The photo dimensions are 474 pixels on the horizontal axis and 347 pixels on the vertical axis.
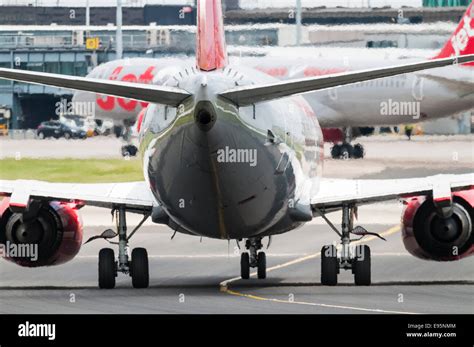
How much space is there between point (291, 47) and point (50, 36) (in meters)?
22.9

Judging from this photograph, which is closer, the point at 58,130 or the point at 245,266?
the point at 245,266

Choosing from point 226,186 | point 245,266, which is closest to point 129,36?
point 245,266

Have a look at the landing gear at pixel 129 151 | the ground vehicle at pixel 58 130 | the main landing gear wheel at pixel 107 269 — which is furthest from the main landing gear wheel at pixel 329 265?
the ground vehicle at pixel 58 130

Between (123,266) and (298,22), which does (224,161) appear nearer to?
(123,266)

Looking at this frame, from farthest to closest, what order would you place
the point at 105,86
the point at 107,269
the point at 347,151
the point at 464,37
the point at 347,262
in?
the point at 347,151 → the point at 464,37 → the point at 347,262 → the point at 107,269 → the point at 105,86

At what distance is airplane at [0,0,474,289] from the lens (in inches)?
1105

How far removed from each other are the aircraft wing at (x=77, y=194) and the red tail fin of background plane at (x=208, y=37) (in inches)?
133

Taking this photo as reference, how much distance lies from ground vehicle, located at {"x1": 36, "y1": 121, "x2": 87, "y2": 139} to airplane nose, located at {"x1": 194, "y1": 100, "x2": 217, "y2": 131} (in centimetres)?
8927

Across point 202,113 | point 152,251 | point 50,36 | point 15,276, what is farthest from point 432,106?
point 202,113

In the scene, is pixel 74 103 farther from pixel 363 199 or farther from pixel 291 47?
pixel 363 199

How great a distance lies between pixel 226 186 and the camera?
29703 mm

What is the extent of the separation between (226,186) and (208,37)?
Answer: 375 centimetres

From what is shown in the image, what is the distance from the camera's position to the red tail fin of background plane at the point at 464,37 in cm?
8244

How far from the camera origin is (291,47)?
90.5m
